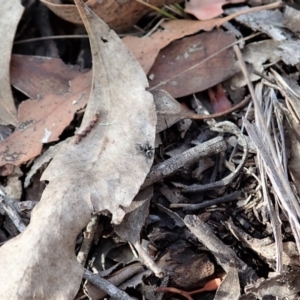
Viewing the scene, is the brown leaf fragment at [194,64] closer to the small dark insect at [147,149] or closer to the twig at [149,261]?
the small dark insect at [147,149]

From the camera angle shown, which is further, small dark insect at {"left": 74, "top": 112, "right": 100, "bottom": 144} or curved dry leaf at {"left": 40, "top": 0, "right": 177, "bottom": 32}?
curved dry leaf at {"left": 40, "top": 0, "right": 177, "bottom": 32}

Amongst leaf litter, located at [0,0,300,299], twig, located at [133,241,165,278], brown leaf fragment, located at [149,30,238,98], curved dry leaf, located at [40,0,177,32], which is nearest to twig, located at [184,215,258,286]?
leaf litter, located at [0,0,300,299]

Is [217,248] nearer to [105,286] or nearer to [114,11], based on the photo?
[105,286]

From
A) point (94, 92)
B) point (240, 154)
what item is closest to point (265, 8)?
point (240, 154)

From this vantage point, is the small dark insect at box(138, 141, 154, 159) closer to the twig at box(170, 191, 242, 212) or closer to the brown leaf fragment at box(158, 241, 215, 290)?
the twig at box(170, 191, 242, 212)

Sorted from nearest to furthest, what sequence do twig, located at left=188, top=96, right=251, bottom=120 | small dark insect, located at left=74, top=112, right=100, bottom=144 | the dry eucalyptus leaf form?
the dry eucalyptus leaf → small dark insect, located at left=74, top=112, right=100, bottom=144 → twig, located at left=188, top=96, right=251, bottom=120

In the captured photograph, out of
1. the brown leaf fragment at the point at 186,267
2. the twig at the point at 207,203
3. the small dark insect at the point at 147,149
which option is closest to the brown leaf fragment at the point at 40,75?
the small dark insect at the point at 147,149
